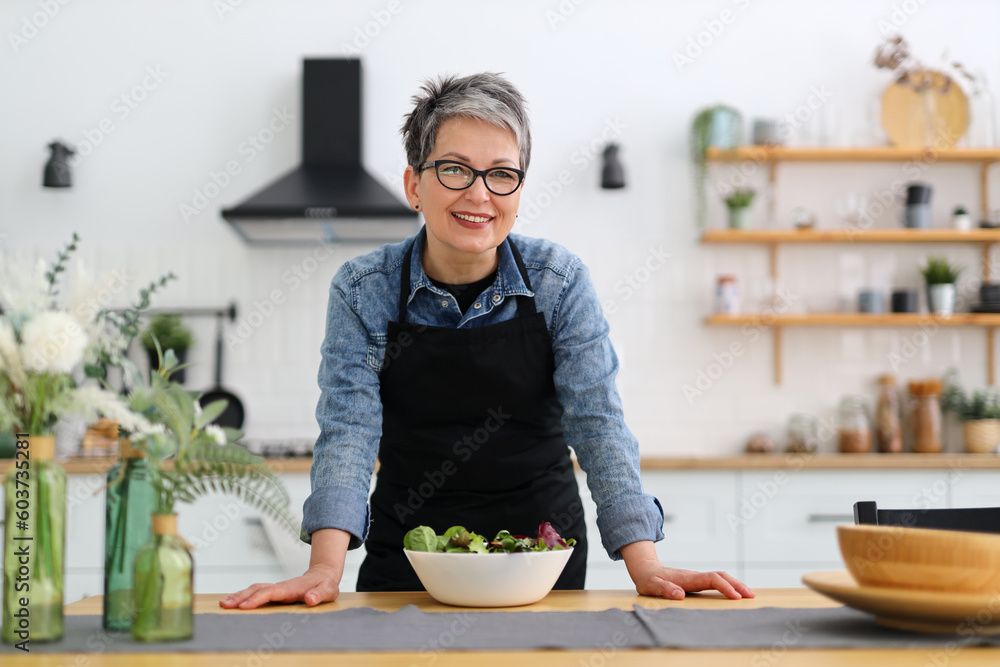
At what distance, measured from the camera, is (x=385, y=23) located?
3.59m

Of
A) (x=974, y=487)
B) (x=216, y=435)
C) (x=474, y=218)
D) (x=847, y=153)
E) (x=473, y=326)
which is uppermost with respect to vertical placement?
(x=847, y=153)

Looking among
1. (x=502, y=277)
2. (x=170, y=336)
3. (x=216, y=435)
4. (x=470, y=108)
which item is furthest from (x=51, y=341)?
(x=170, y=336)

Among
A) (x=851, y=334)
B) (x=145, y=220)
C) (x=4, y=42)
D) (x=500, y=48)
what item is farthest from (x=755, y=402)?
(x=4, y=42)

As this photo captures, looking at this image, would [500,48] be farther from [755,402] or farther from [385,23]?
[755,402]

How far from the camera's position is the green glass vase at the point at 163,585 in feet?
2.67

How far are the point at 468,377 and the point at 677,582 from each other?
55cm

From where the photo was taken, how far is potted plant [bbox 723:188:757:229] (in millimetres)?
3365

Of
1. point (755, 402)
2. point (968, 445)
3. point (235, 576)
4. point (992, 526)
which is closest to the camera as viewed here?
Result: point (992, 526)

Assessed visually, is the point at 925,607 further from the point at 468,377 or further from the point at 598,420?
the point at 468,377

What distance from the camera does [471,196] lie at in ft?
4.52

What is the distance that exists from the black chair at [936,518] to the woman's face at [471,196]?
0.66 m

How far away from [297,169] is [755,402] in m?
1.97

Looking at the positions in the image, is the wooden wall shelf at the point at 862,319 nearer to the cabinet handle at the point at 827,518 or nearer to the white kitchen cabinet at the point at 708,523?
the white kitchen cabinet at the point at 708,523

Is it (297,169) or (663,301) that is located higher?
(297,169)
